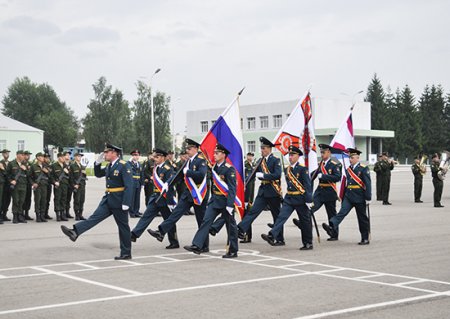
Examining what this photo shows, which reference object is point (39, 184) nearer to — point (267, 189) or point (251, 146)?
point (267, 189)

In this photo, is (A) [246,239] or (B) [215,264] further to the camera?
(A) [246,239]

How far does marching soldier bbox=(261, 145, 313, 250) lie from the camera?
1119cm

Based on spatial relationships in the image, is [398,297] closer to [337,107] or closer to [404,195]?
[404,195]

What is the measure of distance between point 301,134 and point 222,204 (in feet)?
10.0

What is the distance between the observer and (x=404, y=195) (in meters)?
27.8

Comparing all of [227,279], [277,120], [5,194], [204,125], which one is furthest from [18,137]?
[227,279]

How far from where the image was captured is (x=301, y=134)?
1277 cm

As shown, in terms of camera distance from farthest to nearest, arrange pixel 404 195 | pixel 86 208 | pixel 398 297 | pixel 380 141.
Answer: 1. pixel 380 141
2. pixel 404 195
3. pixel 86 208
4. pixel 398 297

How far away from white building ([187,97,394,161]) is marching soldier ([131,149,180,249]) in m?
64.0

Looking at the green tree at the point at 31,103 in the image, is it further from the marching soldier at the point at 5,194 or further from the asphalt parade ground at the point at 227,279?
the asphalt parade ground at the point at 227,279

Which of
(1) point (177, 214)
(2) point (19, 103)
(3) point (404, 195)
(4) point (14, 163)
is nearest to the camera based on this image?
(1) point (177, 214)

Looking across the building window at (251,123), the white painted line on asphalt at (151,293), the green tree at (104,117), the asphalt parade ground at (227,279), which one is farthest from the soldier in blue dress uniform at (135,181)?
the green tree at (104,117)

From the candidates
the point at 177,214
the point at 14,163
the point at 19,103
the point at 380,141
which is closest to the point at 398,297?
Result: the point at 177,214

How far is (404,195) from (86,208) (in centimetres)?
1408
